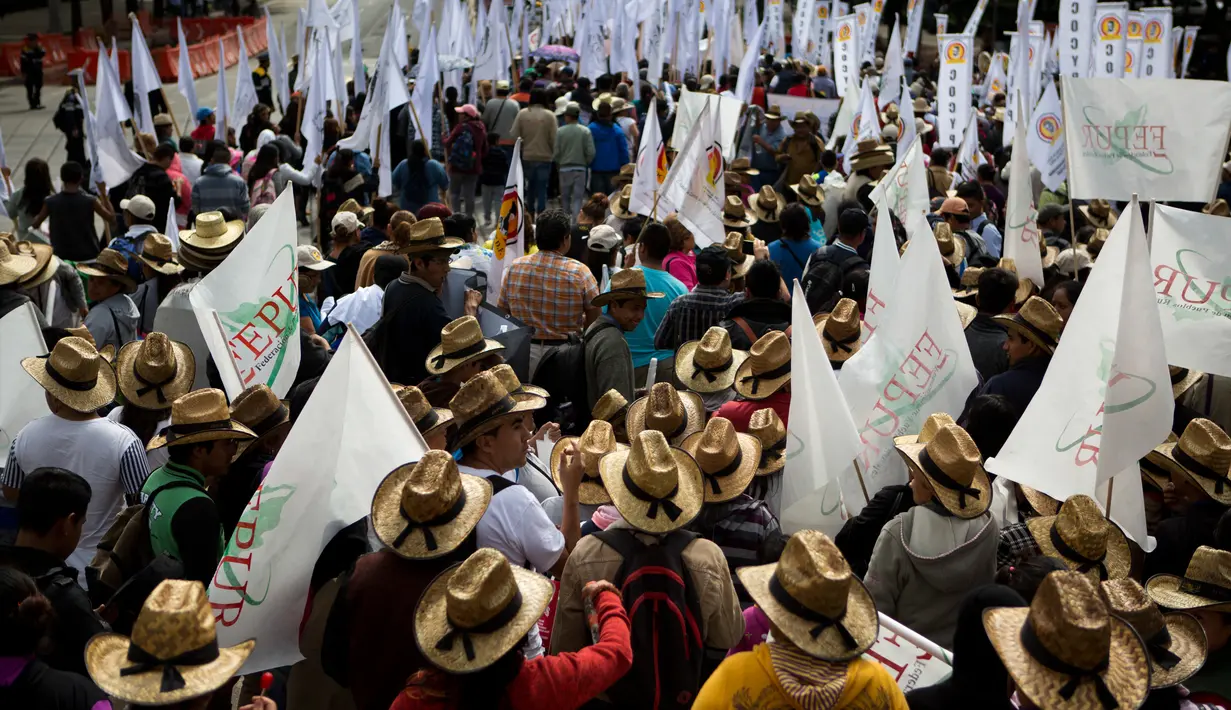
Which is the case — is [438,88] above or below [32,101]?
above

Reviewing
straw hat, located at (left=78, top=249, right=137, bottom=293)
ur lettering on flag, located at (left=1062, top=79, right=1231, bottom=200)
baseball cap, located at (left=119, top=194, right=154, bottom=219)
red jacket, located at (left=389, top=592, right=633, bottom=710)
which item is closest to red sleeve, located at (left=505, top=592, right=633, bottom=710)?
red jacket, located at (left=389, top=592, right=633, bottom=710)

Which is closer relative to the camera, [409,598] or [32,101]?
[409,598]

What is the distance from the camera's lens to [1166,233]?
6.81 metres

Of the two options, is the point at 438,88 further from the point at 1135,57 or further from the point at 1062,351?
the point at 1062,351

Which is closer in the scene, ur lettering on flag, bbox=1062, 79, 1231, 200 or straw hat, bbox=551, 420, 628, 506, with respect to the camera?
straw hat, bbox=551, 420, 628, 506

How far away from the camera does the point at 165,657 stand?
321 cm

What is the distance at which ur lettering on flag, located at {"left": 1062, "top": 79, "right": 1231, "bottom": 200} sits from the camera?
8641mm

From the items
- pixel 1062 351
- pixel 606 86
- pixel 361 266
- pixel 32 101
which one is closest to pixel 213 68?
pixel 32 101

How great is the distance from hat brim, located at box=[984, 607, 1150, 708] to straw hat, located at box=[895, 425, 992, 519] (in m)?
1.01

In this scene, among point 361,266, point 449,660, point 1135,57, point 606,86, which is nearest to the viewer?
point 449,660

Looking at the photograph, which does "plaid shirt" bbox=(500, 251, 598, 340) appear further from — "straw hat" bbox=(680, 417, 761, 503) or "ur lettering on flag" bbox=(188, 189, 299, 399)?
"straw hat" bbox=(680, 417, 761, 503)

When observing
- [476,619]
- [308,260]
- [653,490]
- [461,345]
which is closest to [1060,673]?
[653,490]

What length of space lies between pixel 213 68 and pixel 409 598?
117ft

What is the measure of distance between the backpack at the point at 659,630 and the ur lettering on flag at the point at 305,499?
40.3 inches
